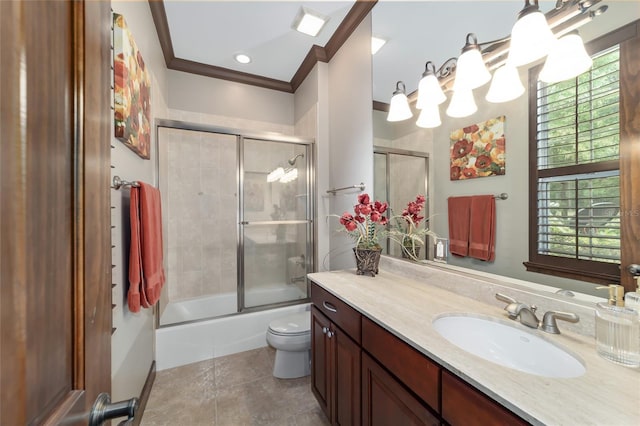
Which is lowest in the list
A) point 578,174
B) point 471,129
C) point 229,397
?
point 229,397

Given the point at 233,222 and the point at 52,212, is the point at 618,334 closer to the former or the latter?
the point at 52,212

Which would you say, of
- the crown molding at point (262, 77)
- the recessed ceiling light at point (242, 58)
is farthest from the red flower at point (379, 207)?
the recessed ceiling light at point (242, 58)

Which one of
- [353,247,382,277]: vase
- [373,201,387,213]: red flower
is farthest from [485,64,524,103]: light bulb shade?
[353,247,382,277]: vase

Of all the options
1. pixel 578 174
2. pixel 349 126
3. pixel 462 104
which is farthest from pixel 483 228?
pixel 349 126

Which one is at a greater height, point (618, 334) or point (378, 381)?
point (618, 334)

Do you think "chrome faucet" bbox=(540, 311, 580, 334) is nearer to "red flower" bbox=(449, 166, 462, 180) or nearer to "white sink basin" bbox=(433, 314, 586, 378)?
"white sink basin" bbox=(433, 314, 586, 378)

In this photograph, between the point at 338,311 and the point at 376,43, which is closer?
the point at 338,311

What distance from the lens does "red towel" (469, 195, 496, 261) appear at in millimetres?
1234

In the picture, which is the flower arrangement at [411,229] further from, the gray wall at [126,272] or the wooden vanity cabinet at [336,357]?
the gray wall at [126,272]

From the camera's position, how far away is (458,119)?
Answer: 1382 mm

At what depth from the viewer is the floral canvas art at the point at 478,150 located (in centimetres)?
120

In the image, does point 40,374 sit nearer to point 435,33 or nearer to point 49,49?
point 49,49

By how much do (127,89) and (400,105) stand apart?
5.05ft

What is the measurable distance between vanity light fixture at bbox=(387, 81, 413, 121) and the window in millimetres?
716
